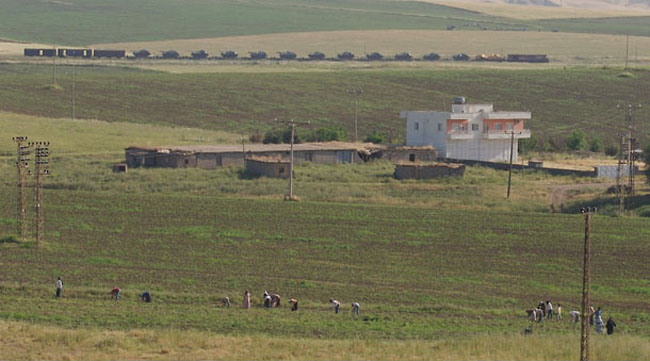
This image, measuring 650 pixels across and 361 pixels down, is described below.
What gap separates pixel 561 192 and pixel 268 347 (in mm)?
38568

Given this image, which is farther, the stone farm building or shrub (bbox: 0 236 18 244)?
the stone farm building

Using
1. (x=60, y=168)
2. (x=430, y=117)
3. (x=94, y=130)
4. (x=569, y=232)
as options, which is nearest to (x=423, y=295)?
(x=569, y=232)

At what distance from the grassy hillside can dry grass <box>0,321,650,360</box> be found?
68054 mm

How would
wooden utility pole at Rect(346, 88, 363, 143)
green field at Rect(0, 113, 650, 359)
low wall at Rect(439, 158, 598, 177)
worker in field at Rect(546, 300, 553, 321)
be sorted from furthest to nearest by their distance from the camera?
wooden utility pole at Rect(346, 88, 363, 143)
low wall at Rect(439, 158, 598, 177)
worker in field at Rect(546, 300, 553, 321)
green field at Rect(0, 113, 650, 359)

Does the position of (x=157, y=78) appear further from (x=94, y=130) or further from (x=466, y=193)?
(x=466, y=193)

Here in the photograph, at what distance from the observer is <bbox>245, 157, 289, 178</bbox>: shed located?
2741 inches

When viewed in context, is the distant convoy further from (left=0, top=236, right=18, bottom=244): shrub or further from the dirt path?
(left=0, top=236, right=18, bottom=244): shrub

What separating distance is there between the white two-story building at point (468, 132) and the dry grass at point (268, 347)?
53.3 meters

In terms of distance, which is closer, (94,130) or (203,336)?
(203,336)

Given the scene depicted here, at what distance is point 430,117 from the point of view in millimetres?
86312

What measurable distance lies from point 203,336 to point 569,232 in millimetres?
23491

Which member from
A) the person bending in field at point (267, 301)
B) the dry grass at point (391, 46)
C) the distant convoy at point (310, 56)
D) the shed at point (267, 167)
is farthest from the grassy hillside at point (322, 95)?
the person bending in field at point (267, 301)

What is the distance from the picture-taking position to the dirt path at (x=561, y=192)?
6112cm

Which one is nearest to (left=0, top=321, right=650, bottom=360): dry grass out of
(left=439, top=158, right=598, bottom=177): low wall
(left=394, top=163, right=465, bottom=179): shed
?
(left=394, top=163, right=465, bottom=179): shed
